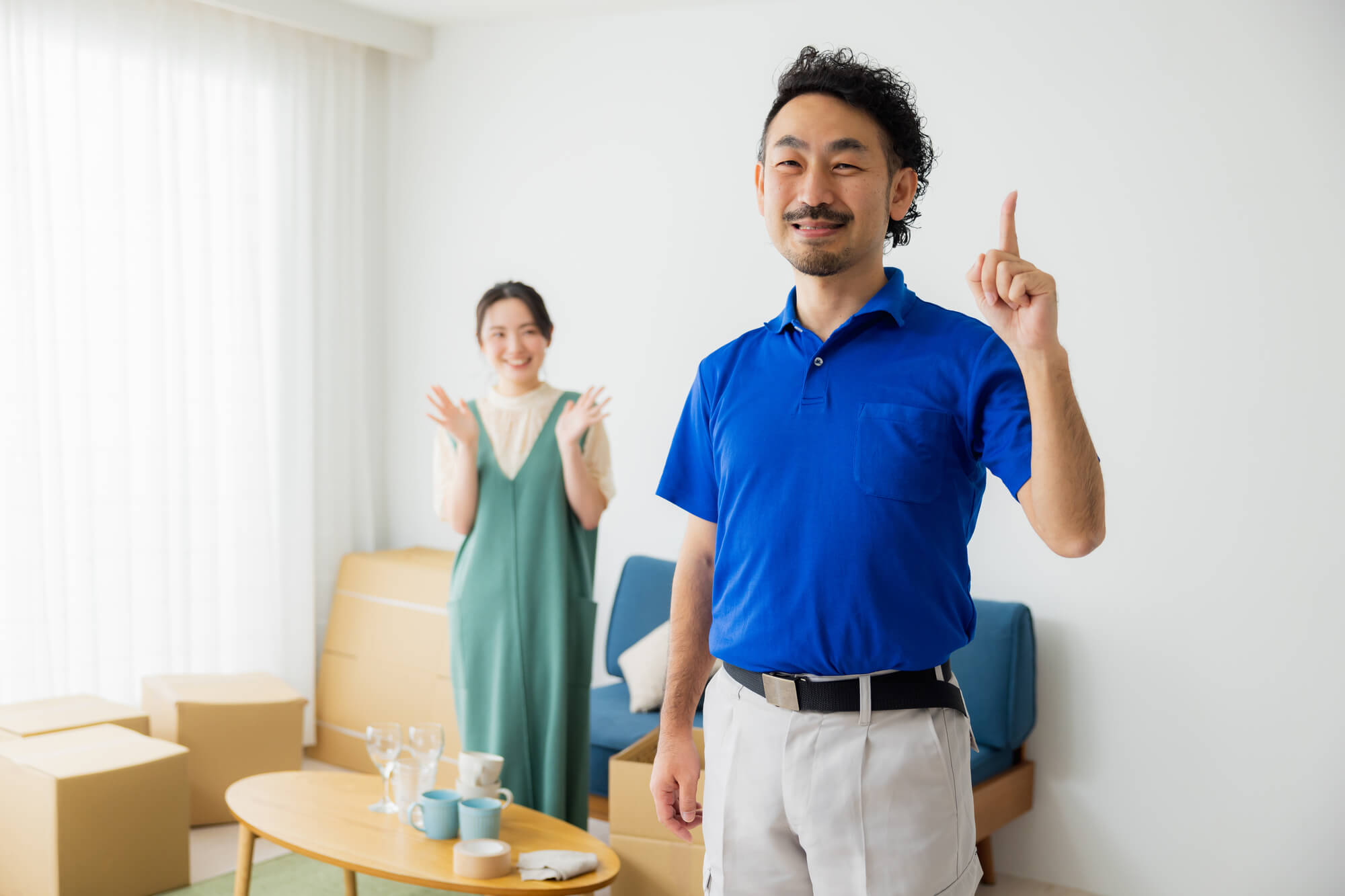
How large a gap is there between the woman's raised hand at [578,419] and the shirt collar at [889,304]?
1.47 m

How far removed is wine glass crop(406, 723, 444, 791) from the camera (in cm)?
254

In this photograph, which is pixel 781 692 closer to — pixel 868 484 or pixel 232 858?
pixel 868 484

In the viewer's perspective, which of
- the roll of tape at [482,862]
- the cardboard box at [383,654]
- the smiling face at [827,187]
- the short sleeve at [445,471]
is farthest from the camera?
the cardboard box at [383,654]

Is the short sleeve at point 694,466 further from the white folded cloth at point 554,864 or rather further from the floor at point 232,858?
the floor at point 232,858

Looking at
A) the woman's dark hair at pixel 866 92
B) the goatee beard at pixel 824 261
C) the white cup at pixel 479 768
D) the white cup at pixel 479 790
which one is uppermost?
the woman's dark hair at pixel 866 92

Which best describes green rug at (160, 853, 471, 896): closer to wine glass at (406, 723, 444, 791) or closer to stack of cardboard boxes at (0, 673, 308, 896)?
stack of cardboard boxes at (0, 673, 308, 896)

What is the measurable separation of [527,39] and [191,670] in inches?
106

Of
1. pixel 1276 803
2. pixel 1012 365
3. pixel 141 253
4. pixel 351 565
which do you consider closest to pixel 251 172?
pixel 141 253

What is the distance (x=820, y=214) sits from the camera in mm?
1400

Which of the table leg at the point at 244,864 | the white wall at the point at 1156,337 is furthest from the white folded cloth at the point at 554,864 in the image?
the white wall at the point at 1156,337

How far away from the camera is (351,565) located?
173 inches

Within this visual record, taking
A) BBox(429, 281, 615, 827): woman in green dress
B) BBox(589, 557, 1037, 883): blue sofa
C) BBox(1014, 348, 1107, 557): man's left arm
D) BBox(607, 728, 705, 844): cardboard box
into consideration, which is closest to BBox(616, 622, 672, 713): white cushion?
BBox(589, 557, 1037, 883): blue sofa

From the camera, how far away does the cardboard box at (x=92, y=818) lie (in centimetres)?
279

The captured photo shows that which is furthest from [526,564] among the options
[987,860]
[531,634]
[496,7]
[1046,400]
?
[496,7]
